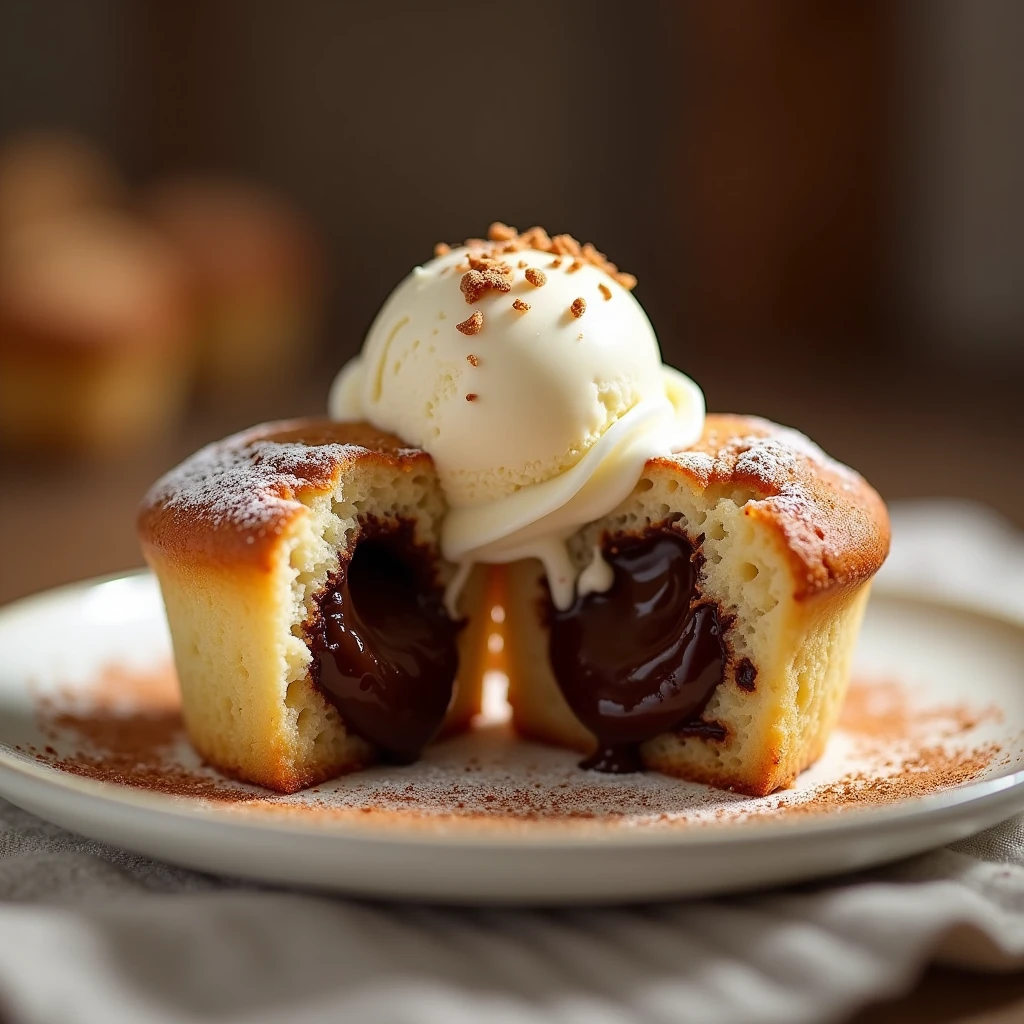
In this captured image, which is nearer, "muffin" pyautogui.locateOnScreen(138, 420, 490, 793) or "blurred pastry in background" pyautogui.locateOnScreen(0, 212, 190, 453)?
"muffin" pyautogui.locateOnScreen(138, 420, 490, 793)

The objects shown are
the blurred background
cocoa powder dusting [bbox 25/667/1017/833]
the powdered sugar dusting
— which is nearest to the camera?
cocoa powder dusting [bbox 25/667/1017/833]

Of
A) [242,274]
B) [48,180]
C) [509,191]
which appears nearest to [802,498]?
[242,274]

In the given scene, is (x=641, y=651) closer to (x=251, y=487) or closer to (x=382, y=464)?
(x=382, y=464)

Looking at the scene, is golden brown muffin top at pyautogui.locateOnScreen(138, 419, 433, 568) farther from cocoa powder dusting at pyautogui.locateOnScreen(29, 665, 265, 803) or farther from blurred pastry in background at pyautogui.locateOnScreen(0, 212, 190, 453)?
blurred pastry in background at pyautogui.locateOnScreen(0, 212, 190, 453)

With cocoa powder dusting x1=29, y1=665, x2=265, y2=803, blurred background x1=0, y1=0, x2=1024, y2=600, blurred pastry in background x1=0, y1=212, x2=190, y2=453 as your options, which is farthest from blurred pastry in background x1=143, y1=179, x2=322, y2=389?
→ cocoa powder dusting x1=29, y1=665, x2=265, y2=803

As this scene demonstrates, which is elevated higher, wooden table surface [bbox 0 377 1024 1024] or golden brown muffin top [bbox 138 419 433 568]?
golden brown muffin top [bbox 138 419 433 568]

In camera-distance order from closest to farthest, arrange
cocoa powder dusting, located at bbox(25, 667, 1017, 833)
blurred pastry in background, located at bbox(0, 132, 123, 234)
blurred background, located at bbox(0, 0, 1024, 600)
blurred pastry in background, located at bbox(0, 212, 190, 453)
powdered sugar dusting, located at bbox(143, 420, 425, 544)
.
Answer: cocoa powder dusting, located at bbox(25, 667, 1017, 833), powdered sugar dusting, located at bbox(143, 420, 425, 544), blurred pastry in background, located at bbox(0, 212, 190, 453), blurred background, located at bbox(0, 0, 1024, 600), blurred pastry in background, located at bbox(0, 132, 123, 234)

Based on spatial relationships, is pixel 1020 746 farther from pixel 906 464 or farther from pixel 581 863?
pixel 906 464
